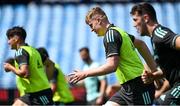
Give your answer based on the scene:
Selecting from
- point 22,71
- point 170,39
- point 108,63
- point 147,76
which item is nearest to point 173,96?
point 147,76

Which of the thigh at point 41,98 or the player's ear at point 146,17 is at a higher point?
the player's ear at point 146,17

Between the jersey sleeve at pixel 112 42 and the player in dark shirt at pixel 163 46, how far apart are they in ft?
0.96

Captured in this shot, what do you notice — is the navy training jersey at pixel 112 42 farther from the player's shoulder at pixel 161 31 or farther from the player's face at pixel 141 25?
the player's shoulder at pixel 161 31

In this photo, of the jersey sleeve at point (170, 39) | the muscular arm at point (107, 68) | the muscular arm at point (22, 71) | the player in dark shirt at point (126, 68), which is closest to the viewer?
the jersey sleeve at point (170, 39)

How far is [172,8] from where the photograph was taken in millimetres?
18156

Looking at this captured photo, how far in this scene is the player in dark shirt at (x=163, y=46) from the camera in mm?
7098

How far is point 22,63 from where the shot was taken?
9305mm

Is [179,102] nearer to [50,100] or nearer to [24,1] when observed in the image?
[50,100]

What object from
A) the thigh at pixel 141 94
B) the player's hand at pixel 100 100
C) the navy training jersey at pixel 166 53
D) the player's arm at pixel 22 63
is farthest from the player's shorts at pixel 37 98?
the navy training jersey at pixel 166 53

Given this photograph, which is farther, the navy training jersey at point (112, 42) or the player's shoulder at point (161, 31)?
the navy training jersey at point (112, 42)

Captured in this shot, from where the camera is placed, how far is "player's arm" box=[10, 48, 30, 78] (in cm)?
927

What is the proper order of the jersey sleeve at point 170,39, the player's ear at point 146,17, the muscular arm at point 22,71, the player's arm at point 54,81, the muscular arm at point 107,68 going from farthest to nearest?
the player's arm at point 54,81 → the muscular arm at point 22,71 → the player's ear at point 146,17 → the muscular arm at point 107,68 → the jersey sleeve at point 170,39

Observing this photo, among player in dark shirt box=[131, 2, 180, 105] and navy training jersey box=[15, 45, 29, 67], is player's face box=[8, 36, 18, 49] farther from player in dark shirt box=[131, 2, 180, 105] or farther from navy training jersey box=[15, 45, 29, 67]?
player in dark shirt box=[131, 2, 180, 105]

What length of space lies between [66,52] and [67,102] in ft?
14.4
